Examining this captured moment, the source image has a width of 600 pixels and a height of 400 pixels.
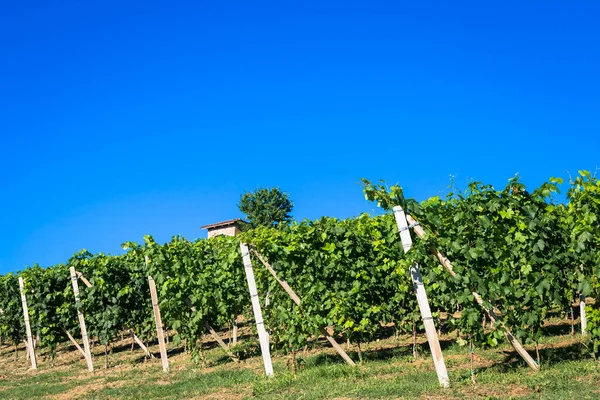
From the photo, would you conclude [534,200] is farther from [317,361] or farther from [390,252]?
[317,361]

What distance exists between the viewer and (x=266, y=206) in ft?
172

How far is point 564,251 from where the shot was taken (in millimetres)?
7453

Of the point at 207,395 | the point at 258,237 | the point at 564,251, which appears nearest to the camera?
the point at 564,251

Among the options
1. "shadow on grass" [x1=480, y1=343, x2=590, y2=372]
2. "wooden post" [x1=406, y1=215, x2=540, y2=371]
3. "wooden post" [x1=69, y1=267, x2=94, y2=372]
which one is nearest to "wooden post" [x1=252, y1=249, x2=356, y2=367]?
"shadow on grass" [x1=480, y1=343, x2=590, y2=372]

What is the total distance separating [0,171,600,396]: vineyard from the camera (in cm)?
670

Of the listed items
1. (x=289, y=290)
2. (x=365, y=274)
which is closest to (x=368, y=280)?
(x=365, y=274)

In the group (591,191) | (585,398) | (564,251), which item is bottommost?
(585,398)

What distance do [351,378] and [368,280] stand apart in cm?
238

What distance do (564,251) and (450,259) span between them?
5.13 feet

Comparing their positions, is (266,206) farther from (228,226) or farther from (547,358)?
(547,358)

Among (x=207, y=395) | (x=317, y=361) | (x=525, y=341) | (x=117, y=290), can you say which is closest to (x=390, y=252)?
(x=317, y=361)

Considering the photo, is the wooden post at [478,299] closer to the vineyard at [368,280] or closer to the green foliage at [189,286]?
the vineyard at [368,280]

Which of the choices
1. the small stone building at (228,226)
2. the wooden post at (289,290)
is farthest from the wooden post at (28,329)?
the small stone building at (228,226)

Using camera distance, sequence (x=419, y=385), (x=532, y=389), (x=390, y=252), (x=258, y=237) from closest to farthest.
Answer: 1. (x=532, y=389)
2. (x=419, y=385)
3. (x=258, y=237)
4. (x=390, y=252)
